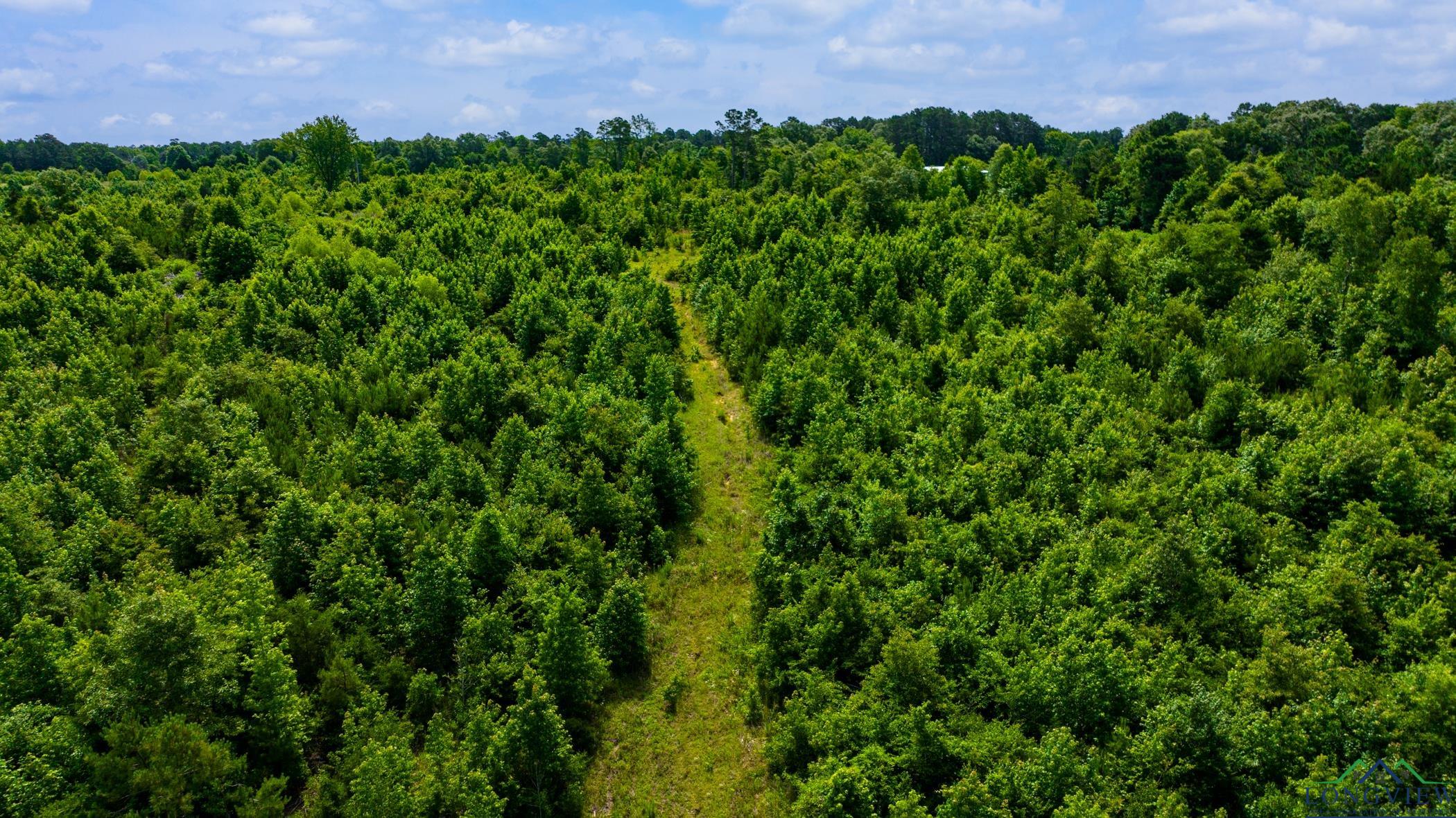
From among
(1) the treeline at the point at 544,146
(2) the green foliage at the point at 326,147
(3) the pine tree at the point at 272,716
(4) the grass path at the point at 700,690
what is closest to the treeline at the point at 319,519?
(3) the pine tree at the point at 272,716

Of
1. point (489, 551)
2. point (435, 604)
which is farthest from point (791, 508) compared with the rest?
point (435, 604)

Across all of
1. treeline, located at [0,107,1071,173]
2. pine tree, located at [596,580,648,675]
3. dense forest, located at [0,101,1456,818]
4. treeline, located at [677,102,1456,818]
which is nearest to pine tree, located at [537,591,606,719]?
dense forest, located at [0,101,1456,818]

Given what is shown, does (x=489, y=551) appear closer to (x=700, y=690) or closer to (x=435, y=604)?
(x=435, y=604)

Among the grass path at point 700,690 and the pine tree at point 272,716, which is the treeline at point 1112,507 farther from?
the pine tree at point 272,716

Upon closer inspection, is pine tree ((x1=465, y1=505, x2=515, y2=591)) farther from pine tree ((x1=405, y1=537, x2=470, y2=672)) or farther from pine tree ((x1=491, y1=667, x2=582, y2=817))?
pine tree ((x1=491, y1=667, x2=582, y2=817))

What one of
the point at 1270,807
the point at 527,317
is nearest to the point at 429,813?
the point at 1270,807

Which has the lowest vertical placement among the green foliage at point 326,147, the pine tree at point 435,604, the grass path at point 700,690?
the grass path at point 700,690
